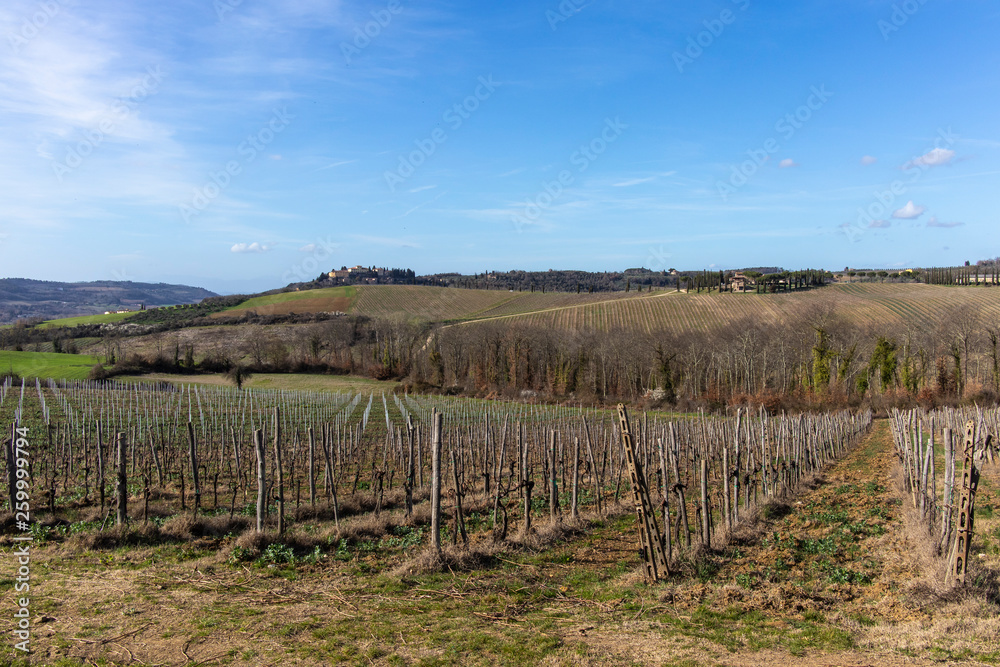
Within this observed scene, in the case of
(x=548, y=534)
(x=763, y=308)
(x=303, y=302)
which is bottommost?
(x=548, y=534)

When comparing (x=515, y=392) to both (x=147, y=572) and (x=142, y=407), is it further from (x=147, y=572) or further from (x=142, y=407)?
(x=147, y=572)

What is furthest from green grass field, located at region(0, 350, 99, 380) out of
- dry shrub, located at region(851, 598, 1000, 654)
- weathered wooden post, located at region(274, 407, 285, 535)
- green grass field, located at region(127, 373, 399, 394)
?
dry shrub, located at region(851, 598, 1000, 654)

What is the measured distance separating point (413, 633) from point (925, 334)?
64.7 metres

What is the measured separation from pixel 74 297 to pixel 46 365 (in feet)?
249

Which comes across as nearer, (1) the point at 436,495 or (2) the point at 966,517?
(2) the point at 966,517

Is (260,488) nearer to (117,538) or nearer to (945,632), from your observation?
(117,538)

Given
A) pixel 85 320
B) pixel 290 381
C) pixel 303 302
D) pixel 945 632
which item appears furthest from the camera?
pixel 303 302

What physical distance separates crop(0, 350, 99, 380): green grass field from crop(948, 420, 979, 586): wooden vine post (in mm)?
60734

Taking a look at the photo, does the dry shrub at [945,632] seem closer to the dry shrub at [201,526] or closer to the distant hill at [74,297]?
the dry shrub at [201,526]

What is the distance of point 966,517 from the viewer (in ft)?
22.6

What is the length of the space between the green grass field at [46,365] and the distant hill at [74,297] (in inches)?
1530

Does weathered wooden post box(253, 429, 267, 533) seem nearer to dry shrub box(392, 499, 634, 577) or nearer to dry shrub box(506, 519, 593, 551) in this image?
dry shrub box(392, 499, 634, 577)

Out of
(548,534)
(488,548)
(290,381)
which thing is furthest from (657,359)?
(488,548)

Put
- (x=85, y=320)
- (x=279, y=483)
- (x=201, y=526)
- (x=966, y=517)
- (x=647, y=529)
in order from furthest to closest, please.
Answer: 1. (x=85, y=320)
2. (x=279, y=483)
3. (x=201, y=526)
4. (x=647, y=529)
5. (x=966, y=517)
